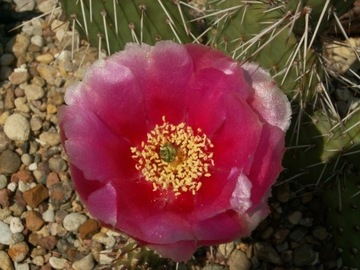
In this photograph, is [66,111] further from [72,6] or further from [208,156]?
[72,6]

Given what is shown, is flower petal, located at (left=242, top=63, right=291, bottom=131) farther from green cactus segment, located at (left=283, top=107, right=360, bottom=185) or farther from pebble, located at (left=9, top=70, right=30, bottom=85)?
pebble, located at (left=9, top=70, right=30, bottom=85)

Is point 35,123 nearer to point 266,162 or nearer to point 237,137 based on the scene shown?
point 237,137

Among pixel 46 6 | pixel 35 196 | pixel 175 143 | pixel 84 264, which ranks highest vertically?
pixel 175 143

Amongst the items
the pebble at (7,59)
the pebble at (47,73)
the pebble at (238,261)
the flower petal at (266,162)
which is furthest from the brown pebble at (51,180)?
the flower petal at (266,162)

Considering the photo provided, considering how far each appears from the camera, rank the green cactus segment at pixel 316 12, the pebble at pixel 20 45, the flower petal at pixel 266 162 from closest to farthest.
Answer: the flower petal at pixel 266 162 < the green cactus segment at pixel 316 12 < the pebble at pixel 20 45

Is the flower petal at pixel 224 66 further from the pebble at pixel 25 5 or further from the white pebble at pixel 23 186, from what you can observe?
the pebble at pixel 25 5

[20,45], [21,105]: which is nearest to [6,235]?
[21,105]

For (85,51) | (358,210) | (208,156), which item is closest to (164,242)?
(208,156)
